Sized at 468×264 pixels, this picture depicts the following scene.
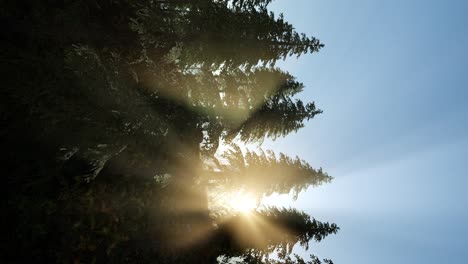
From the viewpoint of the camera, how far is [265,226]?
1261 cm

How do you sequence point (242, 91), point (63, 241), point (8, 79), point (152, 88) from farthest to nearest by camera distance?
point (242, 91), point (152, 88), point (8, 79), point (63, 241)

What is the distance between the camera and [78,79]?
10.8m

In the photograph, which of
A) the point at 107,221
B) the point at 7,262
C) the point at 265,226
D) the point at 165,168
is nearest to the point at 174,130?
the point at 165,168

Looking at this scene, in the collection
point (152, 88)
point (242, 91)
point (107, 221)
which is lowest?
point (107, 221)

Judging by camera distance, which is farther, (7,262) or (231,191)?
(231,191)

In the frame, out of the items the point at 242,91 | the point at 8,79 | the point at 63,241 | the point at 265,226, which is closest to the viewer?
the point at 63,241

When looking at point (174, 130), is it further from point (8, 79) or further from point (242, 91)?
point (8, 79)

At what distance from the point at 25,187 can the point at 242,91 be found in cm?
888

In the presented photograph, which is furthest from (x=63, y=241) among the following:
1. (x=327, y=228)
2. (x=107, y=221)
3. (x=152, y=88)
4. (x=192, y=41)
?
(x=327, y=228)

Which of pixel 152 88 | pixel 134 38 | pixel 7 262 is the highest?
pixel 134 38

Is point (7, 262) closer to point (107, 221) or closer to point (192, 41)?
point (107, 221)

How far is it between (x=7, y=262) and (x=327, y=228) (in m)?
10.2

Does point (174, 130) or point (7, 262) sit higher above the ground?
point (174, 130)

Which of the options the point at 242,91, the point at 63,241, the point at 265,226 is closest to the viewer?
the point at 63,241
